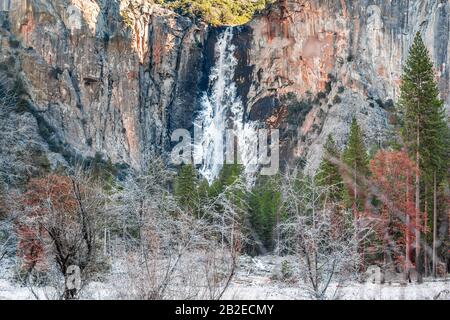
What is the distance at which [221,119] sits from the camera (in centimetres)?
9806

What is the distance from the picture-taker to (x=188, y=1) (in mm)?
118812

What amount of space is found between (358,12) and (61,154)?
51.7 metres

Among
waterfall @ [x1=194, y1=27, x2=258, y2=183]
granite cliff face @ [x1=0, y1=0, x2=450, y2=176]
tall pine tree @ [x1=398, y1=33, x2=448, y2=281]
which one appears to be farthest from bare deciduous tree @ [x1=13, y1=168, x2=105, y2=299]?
waterfall @ [x1=194, y1=27, x2=258, y2=183]

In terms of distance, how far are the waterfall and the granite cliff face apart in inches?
54.8

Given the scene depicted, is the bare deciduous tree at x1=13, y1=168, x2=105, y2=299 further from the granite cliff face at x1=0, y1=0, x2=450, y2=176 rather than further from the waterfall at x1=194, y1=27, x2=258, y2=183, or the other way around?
the waterfall at x1=194, y1=27, x2=258, y2=183

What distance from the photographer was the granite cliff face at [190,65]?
8519 centimetres

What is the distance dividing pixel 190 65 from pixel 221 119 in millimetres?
12900

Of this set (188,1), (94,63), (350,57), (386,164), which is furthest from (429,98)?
(188,1)

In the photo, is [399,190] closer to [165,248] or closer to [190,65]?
[165,248]

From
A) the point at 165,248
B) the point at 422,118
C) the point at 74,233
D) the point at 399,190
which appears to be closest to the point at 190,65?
the point at 422,118

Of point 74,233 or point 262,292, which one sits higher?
point 74,233

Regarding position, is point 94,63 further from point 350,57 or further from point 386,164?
point 386,164

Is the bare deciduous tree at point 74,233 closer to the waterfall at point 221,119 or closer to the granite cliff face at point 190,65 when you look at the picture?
the granite cliff face at point 190,65

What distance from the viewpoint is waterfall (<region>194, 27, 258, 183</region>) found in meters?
94.0
